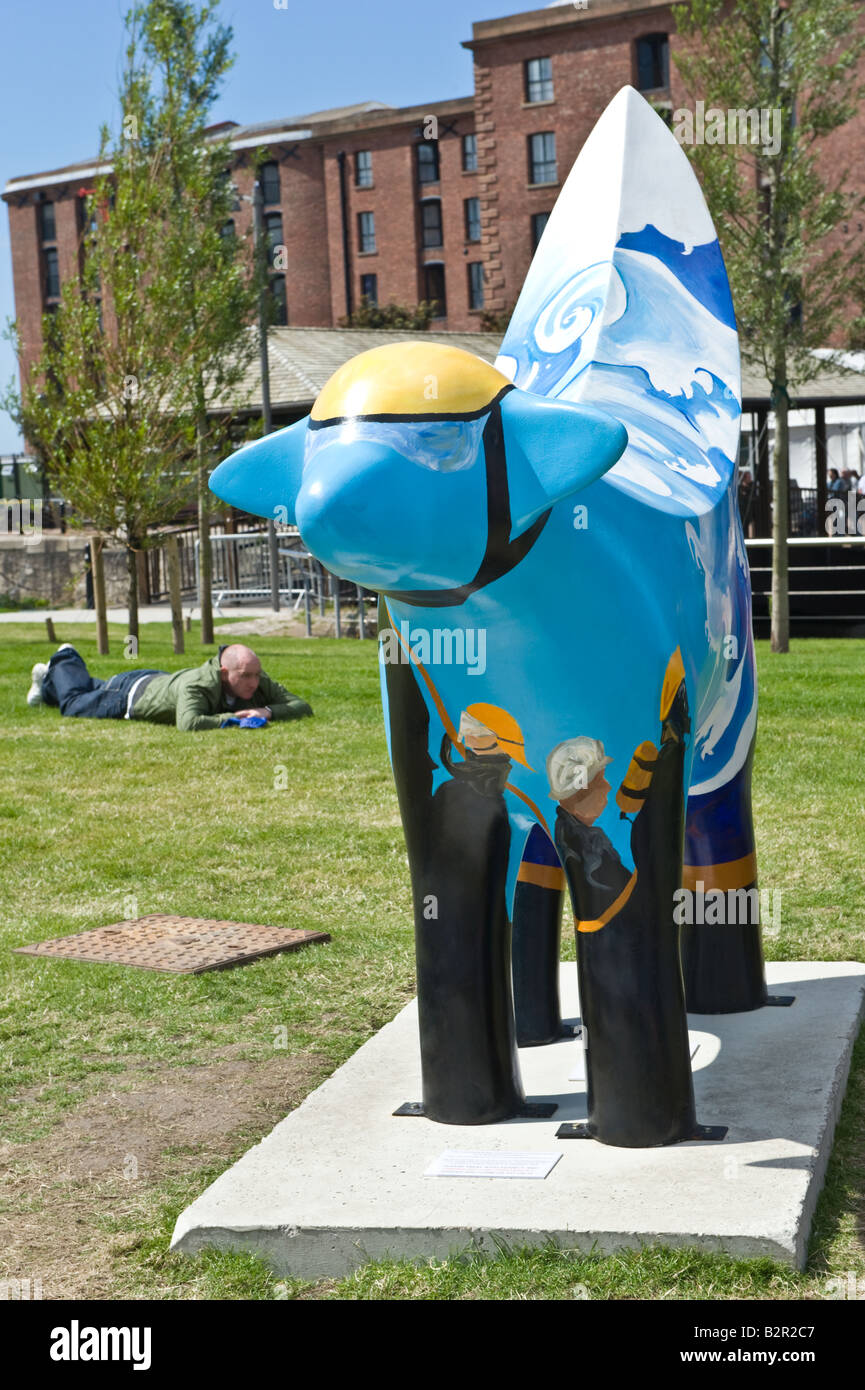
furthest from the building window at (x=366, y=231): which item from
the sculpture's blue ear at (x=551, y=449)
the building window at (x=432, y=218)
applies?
the sculpture's blue ear at (x=551, y=449)

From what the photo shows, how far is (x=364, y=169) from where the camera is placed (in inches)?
2148

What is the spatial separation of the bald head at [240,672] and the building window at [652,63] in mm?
35143

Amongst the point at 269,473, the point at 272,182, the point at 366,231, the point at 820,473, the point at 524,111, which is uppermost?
the point at 272,182

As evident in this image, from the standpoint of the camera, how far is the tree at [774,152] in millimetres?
14047

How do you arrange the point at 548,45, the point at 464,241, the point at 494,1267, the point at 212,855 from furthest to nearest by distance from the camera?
the point at 464,241 < the point at 548,45 < the point at 212,855 < the point at 494,1267

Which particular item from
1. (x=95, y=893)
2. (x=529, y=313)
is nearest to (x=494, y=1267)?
(x=529, y=313)

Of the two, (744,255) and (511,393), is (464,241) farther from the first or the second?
(511,393)

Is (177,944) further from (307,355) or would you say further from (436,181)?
(436,181)

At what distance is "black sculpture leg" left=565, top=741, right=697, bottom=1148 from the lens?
11.3ft

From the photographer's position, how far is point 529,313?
4.32 meters

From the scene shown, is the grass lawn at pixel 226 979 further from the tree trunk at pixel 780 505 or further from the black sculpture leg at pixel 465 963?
the tree trunk at pixel 780 505

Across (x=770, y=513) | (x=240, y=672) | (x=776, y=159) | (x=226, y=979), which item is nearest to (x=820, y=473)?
(x=770, y=513)

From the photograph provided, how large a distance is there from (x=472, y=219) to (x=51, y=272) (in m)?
21.4

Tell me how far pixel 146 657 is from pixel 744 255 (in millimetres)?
7232
